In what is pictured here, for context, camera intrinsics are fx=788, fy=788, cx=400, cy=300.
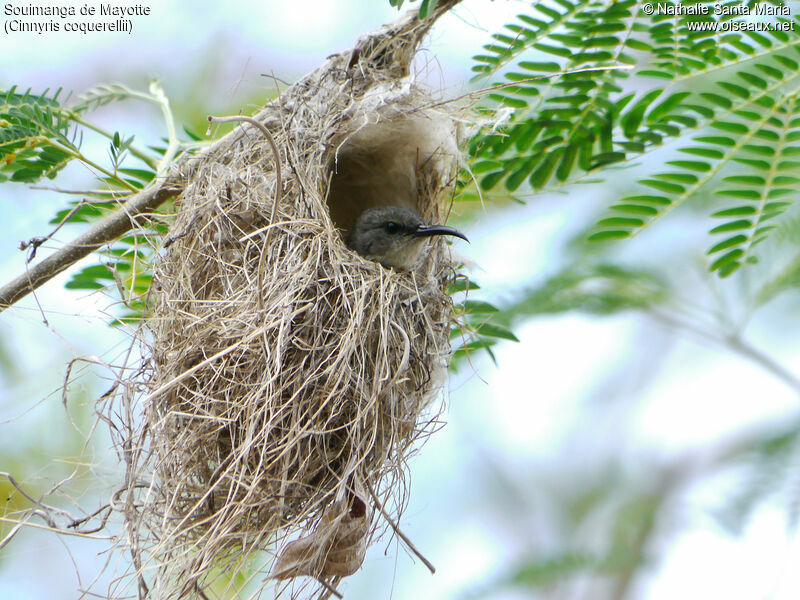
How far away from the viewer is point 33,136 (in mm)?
2326

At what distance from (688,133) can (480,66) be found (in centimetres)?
70

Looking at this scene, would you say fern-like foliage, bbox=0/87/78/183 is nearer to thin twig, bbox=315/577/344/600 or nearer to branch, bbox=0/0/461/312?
branch, bbox=0/0/461/312

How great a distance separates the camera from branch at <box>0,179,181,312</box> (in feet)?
7.45

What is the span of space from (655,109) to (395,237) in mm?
1059

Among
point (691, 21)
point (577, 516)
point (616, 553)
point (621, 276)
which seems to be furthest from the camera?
point (577, 516)

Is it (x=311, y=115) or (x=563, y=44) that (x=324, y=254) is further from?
(x=563, y=44)

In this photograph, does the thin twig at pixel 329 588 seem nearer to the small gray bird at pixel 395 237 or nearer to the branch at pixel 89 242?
the branch at pixel 89 242

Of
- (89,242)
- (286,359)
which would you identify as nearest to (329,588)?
(286,359)

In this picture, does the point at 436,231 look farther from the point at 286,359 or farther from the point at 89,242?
the point at 89,242

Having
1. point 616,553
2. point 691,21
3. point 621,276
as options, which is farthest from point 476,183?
point 616,553

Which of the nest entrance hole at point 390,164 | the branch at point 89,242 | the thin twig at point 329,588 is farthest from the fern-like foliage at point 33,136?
the thin twig at point 329,588

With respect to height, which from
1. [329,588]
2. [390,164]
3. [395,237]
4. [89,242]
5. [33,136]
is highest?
[33,136]

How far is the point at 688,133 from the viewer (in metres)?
2.52

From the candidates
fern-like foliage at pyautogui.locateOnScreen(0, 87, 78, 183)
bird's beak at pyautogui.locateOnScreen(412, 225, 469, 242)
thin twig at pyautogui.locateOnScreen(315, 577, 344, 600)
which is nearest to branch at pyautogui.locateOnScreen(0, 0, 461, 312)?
fern-like foliage at pyautogui.locateOnScreen(0, 87, 78, 183)
